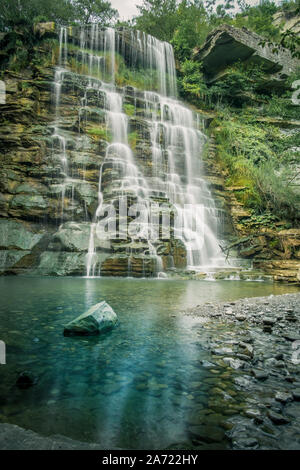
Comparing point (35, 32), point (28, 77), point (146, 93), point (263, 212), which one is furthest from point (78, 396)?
point (35, 32)

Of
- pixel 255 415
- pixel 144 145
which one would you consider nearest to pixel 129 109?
pixel 144 145

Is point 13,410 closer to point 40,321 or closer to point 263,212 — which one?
point 40,321

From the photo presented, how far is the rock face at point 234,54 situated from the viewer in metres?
19.7

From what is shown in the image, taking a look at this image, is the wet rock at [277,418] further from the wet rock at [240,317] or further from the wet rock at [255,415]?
the wet rock at [240,317]

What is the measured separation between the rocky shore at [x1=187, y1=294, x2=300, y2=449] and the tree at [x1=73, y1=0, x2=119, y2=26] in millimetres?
33316

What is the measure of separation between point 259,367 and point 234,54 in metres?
25.3

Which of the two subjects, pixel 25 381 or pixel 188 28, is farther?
pixel 188 28

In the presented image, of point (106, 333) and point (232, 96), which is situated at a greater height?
point (232, 96)

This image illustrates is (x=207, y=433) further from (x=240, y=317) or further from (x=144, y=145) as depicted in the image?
(x=144, y=145)

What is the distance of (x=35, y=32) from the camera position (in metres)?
18.8

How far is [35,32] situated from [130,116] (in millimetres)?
9736

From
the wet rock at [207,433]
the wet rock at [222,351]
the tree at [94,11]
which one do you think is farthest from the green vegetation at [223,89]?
the wet rock at [207,433]

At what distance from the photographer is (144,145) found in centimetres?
1652

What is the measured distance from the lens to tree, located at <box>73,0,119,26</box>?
2652 centimetres
